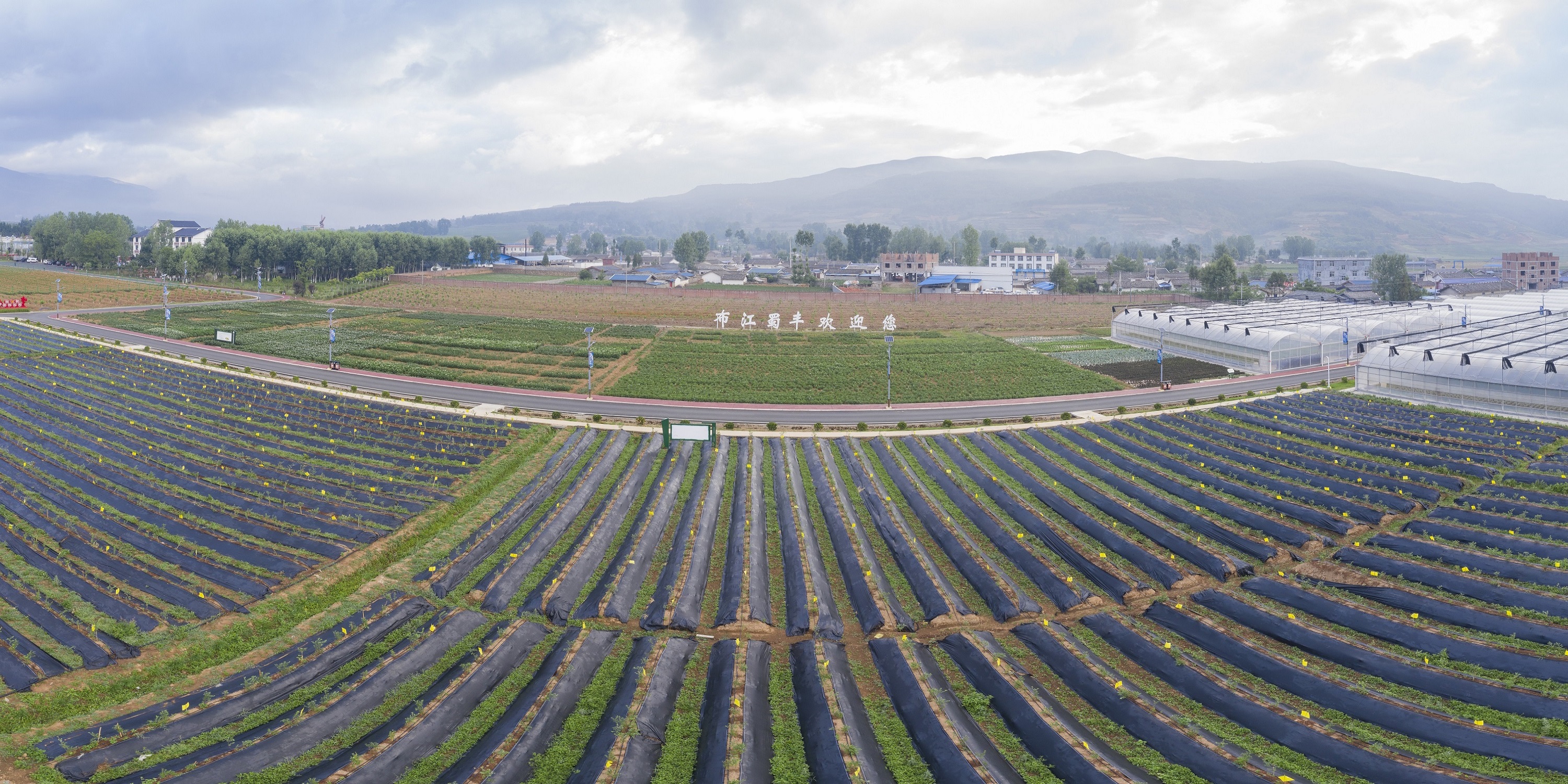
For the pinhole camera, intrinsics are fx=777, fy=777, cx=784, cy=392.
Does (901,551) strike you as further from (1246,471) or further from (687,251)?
(687,251)

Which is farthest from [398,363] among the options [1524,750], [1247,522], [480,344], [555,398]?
[1524,750]

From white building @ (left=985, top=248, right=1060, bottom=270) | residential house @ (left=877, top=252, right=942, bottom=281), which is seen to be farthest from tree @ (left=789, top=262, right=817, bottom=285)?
white building @ (left=985, top=248, right=1060, bottom=270)

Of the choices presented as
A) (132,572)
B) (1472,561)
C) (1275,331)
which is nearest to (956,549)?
(1472,561)

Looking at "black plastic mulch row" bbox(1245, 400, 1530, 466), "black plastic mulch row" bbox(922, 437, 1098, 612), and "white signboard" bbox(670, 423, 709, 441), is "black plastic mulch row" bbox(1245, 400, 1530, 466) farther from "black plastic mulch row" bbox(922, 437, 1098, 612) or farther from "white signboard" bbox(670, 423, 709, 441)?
"white signboard" bbox(670, 423, 709, 441)

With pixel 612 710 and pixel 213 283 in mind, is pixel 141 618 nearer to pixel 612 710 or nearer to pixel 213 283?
pixel 612 710

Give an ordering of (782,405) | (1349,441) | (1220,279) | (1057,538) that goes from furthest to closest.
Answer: (1220,279), (782,405), (1349,441), (1057,538)

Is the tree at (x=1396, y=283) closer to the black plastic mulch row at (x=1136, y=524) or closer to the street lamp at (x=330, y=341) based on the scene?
the black plastic mulch row at (x=1136, y=524)
